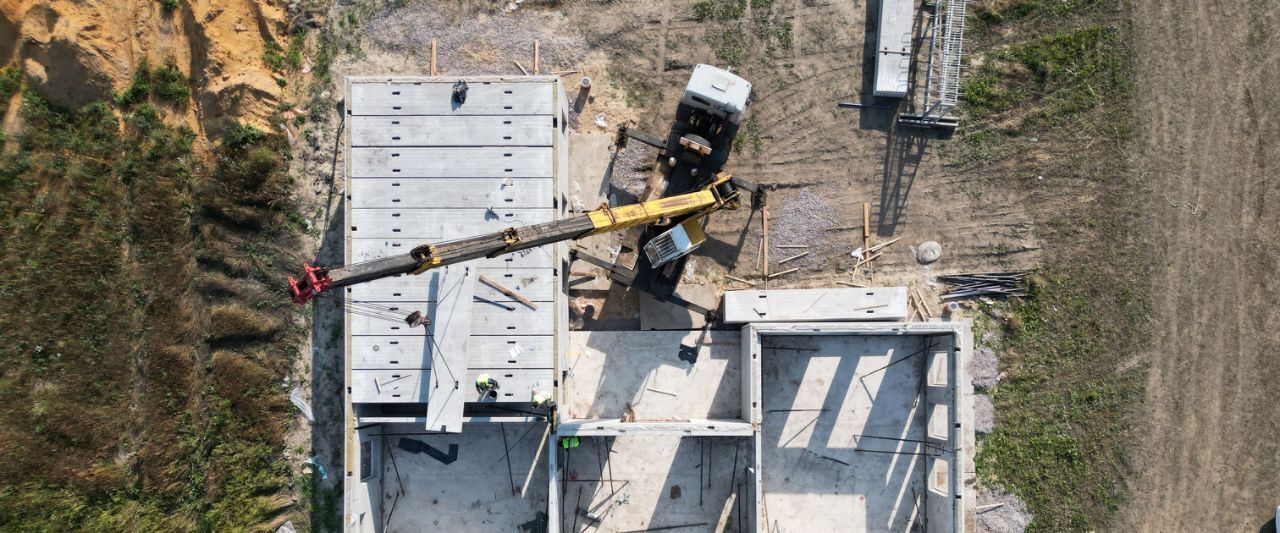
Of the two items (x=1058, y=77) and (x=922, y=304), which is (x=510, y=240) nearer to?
(x=922, y=304)

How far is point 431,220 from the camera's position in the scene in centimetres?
1598

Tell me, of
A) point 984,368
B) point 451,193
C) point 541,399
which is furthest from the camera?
point 984,368

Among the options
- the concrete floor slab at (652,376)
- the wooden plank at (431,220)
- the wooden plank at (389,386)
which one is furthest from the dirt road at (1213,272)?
the wooden plank at (389,386)

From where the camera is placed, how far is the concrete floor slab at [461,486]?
57.3ft

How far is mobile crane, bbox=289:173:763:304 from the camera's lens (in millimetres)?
12414

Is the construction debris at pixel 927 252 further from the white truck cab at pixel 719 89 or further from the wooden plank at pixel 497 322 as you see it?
the wooden plank at pixel 497 322

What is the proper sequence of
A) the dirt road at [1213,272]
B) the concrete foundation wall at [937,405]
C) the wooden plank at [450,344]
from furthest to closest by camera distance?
the dirt road at [1213,272] < the concrete foundation wall at [937,405] < the wooden plank at [450,344]

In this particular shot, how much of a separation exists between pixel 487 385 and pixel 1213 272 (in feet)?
64.2

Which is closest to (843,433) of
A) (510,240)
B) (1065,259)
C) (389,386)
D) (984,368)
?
(984,368)

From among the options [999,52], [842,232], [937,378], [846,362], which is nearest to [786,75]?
[842,232]

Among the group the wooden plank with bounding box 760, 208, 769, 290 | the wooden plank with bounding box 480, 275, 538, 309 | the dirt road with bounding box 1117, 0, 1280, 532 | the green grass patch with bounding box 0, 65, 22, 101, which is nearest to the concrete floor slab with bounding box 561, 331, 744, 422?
the wooden plank with bounding box 760, 208, 769, 290

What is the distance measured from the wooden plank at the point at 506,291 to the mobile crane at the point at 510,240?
A: 5.66 ft

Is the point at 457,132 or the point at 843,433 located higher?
the point at 457,132

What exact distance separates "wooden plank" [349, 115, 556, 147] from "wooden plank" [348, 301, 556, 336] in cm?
397
